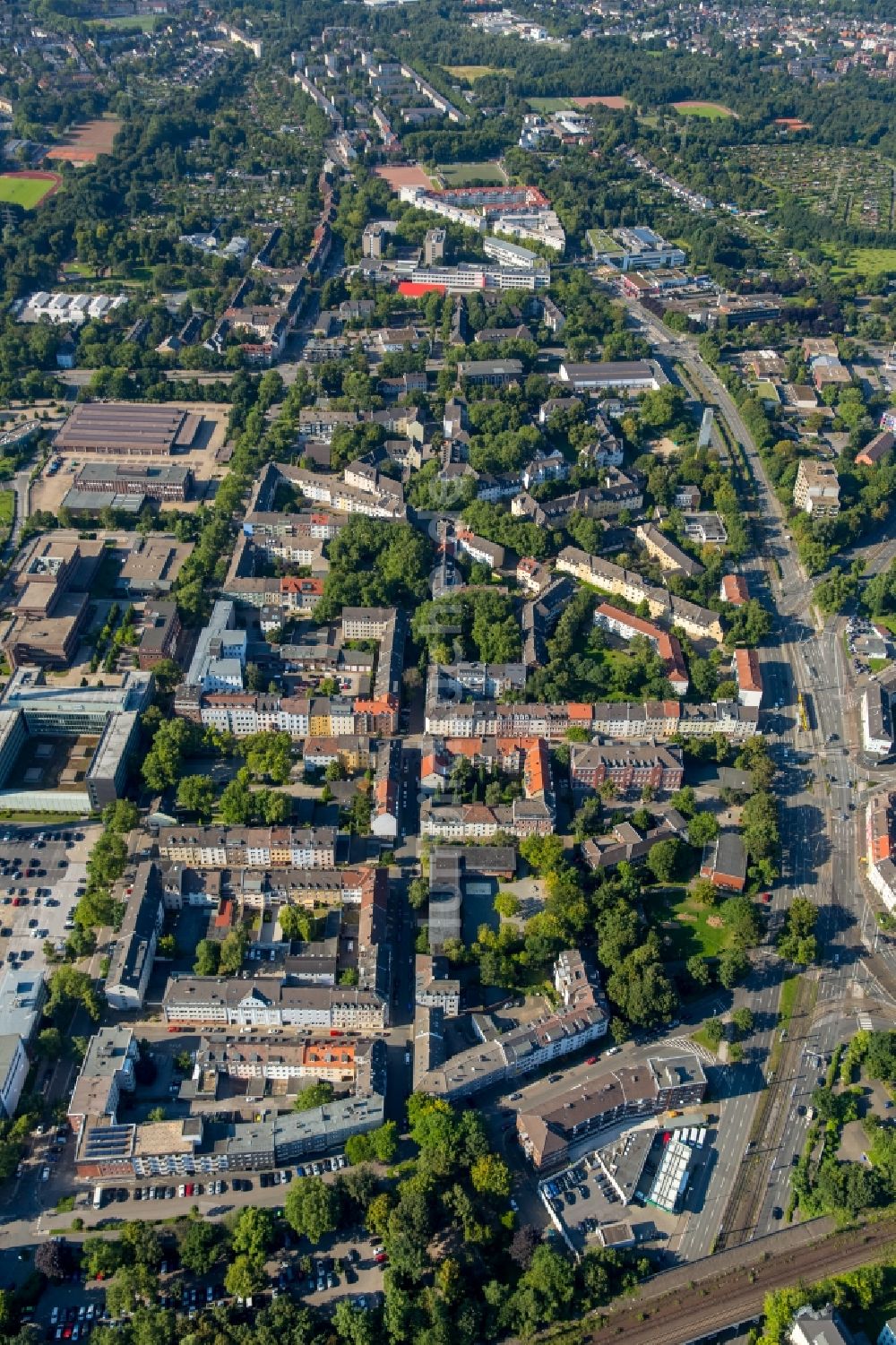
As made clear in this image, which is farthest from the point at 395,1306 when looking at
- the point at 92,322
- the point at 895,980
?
the point at 92,322

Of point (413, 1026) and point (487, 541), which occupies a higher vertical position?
point (487, 541)

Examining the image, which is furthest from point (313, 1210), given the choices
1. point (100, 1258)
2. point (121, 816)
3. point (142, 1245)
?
point (121, 816)

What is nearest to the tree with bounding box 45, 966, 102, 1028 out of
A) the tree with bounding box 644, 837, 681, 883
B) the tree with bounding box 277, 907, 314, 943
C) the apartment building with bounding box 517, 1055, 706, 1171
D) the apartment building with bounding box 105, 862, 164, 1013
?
the apartment building with bounding box 105, 862, 164, 1013

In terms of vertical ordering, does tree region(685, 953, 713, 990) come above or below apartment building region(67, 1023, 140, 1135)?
below

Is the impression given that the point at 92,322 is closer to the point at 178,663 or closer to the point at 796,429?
the point at 178,663

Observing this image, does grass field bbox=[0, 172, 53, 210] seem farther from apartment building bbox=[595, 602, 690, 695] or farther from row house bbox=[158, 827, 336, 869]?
row house bbox=[158, 827, 336, 869]

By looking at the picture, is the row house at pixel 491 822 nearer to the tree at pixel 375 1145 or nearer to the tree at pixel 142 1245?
the tree at pixel 375 1145

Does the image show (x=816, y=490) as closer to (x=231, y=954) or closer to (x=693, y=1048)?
(x=693, y=1048)
